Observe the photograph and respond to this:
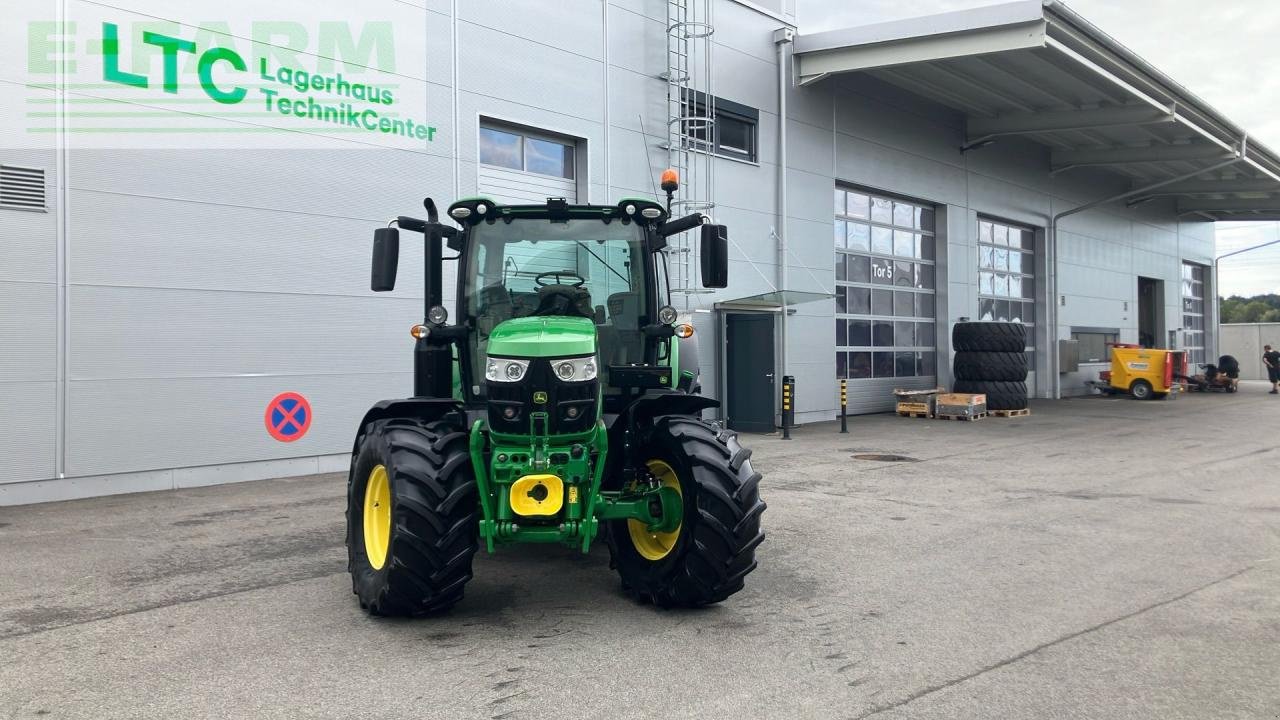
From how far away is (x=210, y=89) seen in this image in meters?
10.6

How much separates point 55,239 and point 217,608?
19.4ft

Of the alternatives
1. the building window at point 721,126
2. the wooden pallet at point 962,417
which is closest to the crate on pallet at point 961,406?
the wooden pallet at point 962,417

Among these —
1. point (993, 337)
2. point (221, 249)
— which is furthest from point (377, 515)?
point (993, 337)

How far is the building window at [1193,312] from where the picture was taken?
38.3m

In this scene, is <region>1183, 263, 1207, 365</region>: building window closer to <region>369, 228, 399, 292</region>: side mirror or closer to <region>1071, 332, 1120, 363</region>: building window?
<region>1071, 332, 1120, 363</region>: building window

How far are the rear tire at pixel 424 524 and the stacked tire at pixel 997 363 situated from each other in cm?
1779

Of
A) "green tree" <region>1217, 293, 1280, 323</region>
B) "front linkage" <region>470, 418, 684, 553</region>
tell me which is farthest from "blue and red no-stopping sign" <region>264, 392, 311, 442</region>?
"green tree" <region>1217, 293, 1280, 323</region>

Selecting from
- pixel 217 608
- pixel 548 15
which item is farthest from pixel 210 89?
pixel 217 608

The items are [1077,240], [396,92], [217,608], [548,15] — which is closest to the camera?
[217,608]

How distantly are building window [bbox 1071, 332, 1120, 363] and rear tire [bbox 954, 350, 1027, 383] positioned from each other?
31.3ft

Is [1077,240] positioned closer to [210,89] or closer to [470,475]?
[210,89]

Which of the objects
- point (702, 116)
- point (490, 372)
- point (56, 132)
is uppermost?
point (702, 116)

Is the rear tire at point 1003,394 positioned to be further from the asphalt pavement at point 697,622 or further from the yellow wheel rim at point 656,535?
the yellow wheel rim at point 656,535

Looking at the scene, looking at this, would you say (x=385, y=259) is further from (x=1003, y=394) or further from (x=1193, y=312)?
(x=1193, y=312)
